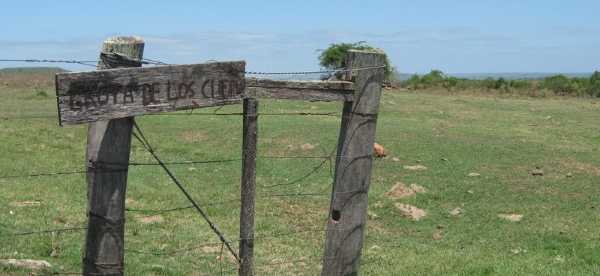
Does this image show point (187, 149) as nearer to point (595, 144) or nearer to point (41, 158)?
point (41, 158)

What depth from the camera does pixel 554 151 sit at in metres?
17.9

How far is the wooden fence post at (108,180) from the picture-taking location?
4.21m

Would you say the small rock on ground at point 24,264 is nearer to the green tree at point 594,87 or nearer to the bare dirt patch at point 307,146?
the bare dirt patch at point 307,146

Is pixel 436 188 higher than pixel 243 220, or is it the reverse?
pixel 243 220

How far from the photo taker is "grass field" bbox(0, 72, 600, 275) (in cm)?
814

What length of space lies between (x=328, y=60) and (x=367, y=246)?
39.7 metres

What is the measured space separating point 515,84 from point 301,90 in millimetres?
39266

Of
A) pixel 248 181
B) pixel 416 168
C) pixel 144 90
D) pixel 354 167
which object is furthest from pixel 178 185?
pixel 416 168

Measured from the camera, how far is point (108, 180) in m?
4.24

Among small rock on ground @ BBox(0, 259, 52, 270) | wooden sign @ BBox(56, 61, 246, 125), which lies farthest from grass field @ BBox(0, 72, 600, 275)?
wooden sign @ BBox(56, 61, 246, 125)

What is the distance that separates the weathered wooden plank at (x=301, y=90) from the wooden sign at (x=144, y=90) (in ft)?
0.58

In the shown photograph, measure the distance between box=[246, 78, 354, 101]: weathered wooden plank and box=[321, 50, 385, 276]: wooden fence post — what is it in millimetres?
107

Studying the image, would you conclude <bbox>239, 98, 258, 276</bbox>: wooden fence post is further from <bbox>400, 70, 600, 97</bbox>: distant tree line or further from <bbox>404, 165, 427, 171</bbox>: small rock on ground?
<bbox>400, 70, 600, 97</bbox>: distant tree line

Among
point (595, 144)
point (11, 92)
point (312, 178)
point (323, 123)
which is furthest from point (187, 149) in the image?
point (11, 92)
